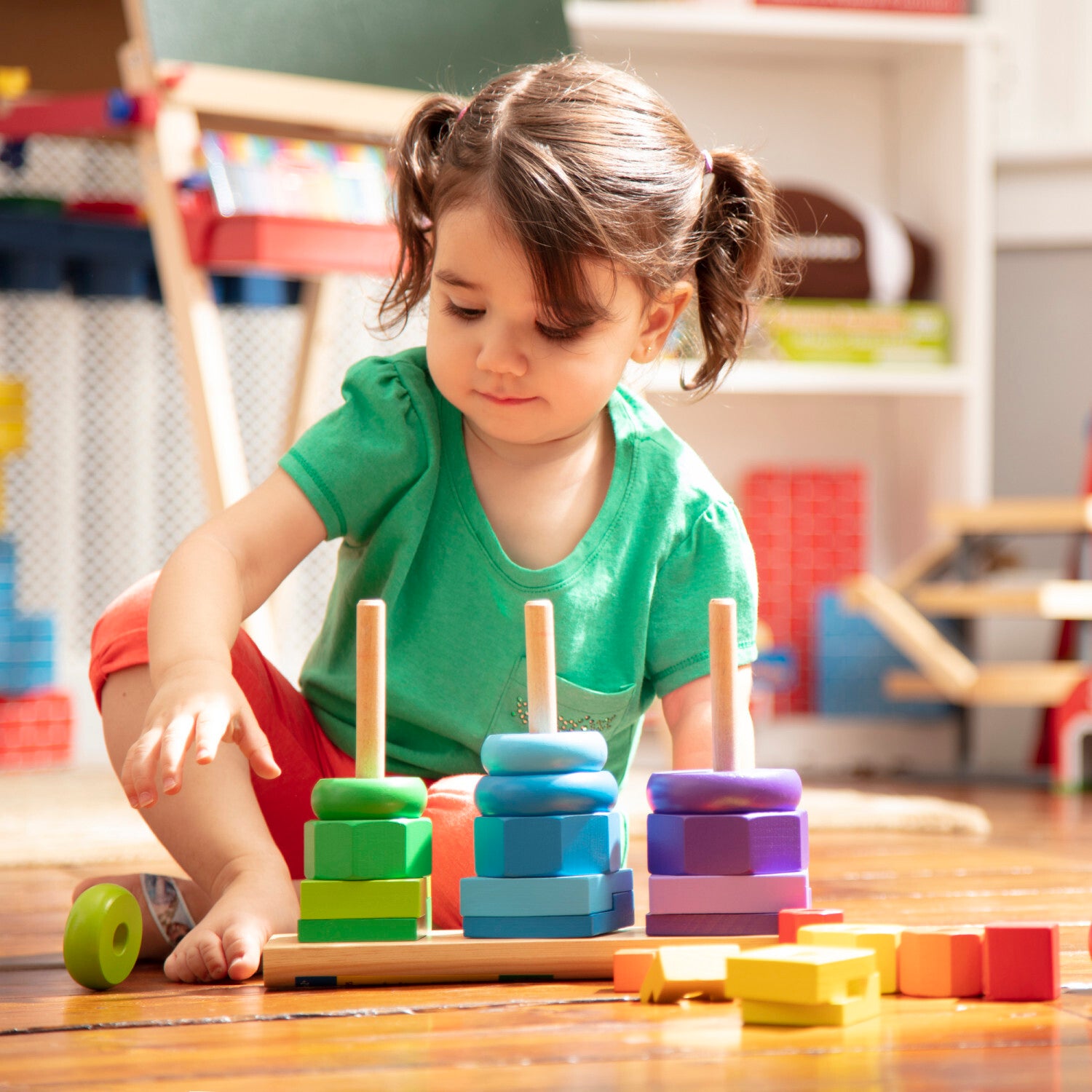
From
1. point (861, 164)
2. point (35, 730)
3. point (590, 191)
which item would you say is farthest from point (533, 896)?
point (861, 164)

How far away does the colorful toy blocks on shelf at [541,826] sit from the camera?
27.3 inches

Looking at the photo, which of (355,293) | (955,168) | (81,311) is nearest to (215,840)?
(355,293)

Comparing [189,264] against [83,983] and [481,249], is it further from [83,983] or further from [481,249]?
[83,983]

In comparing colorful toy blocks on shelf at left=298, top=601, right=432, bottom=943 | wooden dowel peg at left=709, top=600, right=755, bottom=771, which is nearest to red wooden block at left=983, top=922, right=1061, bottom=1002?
wooden dowel peg at left=709, top=600, right=755, bottom=771

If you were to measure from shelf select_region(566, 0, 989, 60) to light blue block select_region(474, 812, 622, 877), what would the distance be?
1614 mm

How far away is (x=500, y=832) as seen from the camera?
70cm

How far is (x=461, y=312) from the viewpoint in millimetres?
826

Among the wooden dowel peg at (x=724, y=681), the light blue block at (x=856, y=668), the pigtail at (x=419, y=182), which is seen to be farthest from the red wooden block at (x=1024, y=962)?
the light blue block at (x=856, y=668)

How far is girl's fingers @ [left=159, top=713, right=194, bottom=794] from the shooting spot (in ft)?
2.12

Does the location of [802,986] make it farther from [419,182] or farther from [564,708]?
[419,182]

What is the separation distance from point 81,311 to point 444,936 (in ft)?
5.35

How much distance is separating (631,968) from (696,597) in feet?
0.96

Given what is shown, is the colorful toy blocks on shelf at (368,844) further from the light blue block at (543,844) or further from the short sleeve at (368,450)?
the short sleeve at (368,450)

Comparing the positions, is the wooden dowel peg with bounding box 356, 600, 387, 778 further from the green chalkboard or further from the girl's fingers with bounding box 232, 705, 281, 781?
the green chalkboard
